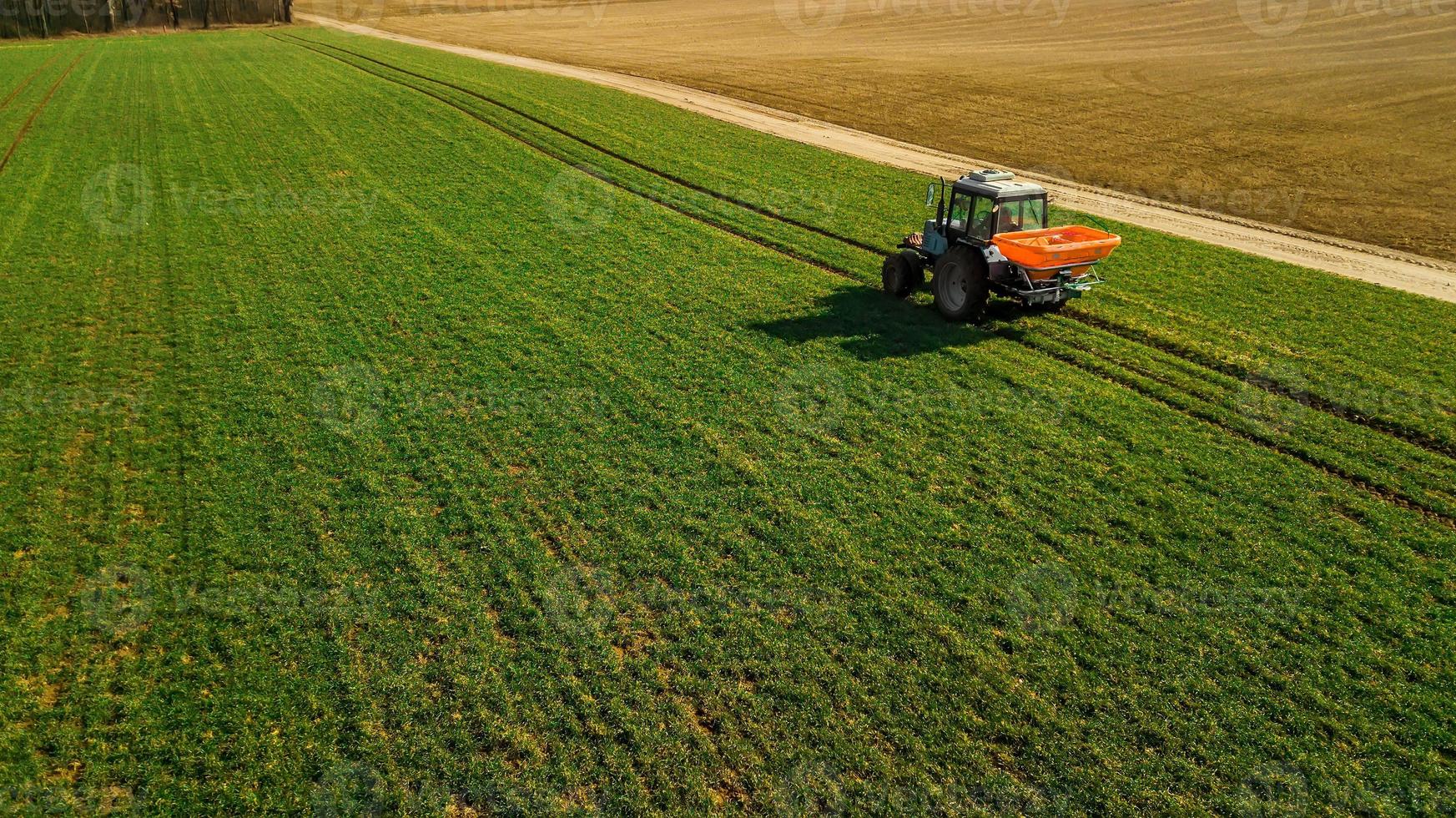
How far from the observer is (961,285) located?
17359mm

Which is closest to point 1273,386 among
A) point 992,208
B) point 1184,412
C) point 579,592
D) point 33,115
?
point 1184,412

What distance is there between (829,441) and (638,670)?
5.53m

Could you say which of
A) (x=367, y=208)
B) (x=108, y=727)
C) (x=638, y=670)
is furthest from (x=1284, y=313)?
(x=367, y=208)

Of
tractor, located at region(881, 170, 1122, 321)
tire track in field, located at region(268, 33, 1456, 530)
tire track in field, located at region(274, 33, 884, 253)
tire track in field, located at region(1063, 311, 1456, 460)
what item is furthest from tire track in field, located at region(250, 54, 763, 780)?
tire track in field, located at region(274, 33, 884, 253)

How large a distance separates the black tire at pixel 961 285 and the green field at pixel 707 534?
68 cm

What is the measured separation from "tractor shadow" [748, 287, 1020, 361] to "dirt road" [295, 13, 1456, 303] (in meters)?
10.2

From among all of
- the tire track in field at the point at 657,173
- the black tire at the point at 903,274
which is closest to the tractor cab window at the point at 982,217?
Answer: the black tire at the point at 903,274

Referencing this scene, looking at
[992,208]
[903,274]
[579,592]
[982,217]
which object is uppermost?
[992,208]

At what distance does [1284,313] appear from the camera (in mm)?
18312

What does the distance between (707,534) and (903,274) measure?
9187 mm

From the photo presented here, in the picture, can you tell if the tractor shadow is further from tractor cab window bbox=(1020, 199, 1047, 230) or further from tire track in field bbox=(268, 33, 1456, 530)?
tractor cab window bbox=(1020, 199, 1047, 230)

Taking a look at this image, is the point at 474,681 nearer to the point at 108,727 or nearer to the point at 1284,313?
the point at 108,727

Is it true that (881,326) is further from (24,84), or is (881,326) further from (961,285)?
(24,84)

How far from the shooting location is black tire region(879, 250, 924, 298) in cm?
1866
